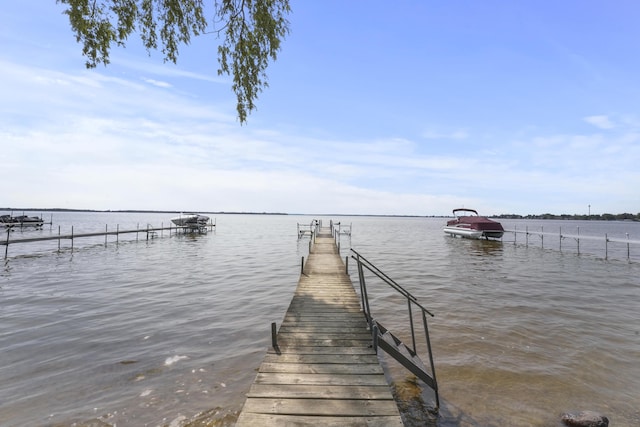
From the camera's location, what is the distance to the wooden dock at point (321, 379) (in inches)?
134

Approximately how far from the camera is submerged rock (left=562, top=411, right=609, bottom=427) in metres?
4.43

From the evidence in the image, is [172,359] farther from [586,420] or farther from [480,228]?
[480,228]

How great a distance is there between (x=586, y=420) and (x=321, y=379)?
3.81 metres

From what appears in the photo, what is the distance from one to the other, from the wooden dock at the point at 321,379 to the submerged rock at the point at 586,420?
289 centimetres

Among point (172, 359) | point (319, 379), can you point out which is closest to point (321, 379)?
point (319, 379)

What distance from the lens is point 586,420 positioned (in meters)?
4.47

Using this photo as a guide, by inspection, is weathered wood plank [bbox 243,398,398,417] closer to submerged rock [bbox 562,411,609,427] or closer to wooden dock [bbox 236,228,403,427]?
wooden dock [bbox 236,228,403,427]

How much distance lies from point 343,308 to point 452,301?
19.2 feet

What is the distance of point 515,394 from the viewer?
17.9 ft

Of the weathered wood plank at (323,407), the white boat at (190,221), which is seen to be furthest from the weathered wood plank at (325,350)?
the white boat at (190,221)

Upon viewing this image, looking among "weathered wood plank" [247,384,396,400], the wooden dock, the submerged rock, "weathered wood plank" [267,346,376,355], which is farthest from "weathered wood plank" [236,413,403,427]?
the submerged rock

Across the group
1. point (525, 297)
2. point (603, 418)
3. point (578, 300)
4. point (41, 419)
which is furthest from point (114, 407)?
point (578, 300)

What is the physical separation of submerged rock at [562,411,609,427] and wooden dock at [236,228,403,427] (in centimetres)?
289

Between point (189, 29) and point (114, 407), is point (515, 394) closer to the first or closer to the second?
point (114, 407)
